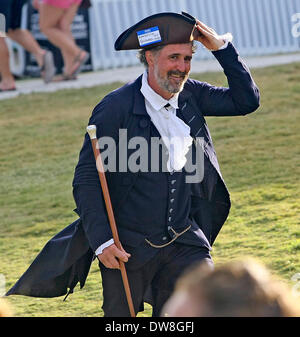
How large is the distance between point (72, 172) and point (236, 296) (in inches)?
320

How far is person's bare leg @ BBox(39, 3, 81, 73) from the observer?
13430 mm

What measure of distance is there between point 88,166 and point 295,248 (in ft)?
9.56

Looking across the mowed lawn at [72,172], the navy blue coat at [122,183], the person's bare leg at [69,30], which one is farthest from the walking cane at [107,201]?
the person's bare leg at [69,30]

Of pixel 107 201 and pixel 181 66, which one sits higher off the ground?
pixel 181 66

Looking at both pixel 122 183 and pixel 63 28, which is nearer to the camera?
pixel 122 183

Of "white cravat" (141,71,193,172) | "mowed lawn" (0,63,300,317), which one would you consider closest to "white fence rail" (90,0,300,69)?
"mowed lawn" (0,63,300,317)

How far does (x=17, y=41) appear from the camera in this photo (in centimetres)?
1345

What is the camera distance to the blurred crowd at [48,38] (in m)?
13.1

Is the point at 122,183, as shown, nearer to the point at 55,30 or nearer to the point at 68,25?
the point at 55,30

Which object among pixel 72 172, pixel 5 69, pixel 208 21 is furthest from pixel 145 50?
pixel 208 21

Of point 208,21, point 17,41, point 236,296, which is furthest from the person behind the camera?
point 208,21

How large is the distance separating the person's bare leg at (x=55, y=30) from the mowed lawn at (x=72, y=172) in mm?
596

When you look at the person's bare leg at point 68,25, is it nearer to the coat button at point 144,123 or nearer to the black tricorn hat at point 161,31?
the black tricorn hat at point 161,31
